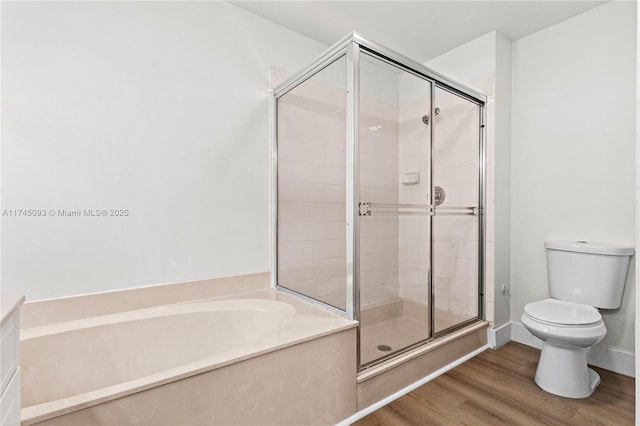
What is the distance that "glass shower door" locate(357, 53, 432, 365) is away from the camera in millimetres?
1826

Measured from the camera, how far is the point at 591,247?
2004mm

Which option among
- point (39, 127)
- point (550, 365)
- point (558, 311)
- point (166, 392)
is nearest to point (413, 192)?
point (558, 311)

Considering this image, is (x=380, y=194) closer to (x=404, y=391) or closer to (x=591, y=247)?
(x=404, y=391)

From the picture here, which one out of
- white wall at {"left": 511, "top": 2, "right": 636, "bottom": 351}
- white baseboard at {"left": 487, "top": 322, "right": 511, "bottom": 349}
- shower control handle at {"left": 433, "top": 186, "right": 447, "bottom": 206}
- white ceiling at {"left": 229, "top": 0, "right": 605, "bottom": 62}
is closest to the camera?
white wall at {"left": 511, "top": 2, "right": 636, "bottom": 351}

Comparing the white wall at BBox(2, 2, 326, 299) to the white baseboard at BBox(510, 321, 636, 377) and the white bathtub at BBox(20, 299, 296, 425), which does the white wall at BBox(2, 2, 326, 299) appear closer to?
the white bathtub at BBox(20, 299, 296, 425)

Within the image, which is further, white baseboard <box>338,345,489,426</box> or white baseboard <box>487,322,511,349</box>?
white baseboard <box>487,322,511,349</box>

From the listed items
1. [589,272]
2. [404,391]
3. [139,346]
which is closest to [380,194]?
[404,391]

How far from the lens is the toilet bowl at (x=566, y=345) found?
175 centimetres

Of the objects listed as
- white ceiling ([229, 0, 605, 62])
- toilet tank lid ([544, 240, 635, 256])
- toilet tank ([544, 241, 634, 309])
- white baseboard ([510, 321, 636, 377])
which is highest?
white ceiling ([229, 0, 605, 62])

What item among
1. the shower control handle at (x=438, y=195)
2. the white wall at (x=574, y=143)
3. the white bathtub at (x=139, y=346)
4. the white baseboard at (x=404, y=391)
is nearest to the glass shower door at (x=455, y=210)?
the shower control handle at (x=438, y=195)

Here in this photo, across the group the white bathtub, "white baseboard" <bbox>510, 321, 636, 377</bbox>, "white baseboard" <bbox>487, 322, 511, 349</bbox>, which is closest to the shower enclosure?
"white baseboard" <bbox>487, 322, 511, 349</bbox>

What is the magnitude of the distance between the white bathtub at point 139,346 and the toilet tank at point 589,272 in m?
1.79

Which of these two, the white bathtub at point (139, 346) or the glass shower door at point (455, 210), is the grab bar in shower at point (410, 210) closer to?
the glass shower door at point (455, 210)

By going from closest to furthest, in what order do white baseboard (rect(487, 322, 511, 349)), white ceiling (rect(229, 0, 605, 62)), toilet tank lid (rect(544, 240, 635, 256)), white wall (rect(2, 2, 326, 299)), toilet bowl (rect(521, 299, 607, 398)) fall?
white wall (rect(2, 2, 326, 299)) < toilet bowl (rect(521, 299, 607, 398)) < toilet tank lid (rect(544, 240, 635, 256)) < white ceiling (rect(229, 0, 605, 62)) < white baseboard (rect(487, 322, 511, 349))
